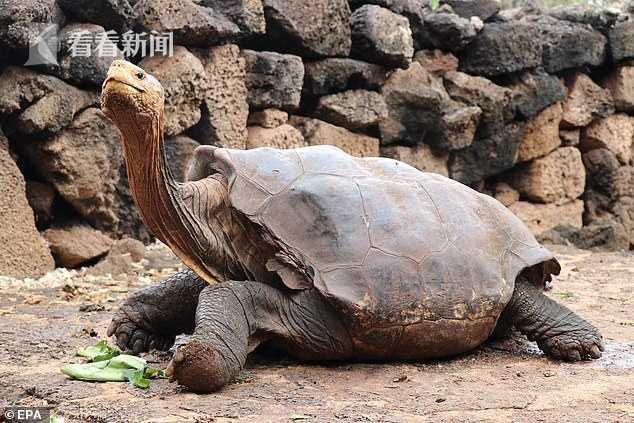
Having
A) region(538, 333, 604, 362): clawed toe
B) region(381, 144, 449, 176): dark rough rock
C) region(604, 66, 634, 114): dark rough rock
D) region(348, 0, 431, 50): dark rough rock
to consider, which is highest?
region(348, 0, 431, 50): dark rough rock

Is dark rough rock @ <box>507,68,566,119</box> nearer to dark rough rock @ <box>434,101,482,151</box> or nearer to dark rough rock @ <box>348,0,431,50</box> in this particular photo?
dark rough rock @ <box>434,101,482,151</box>

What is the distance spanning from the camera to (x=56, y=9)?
17.6 ft

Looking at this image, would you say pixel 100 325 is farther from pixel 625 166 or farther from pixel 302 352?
pixel 625 166

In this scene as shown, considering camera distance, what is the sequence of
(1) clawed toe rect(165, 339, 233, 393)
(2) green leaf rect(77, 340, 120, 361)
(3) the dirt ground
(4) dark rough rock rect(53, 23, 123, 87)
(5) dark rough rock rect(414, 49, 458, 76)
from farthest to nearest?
(5) dark rough rock rect(414, 49, 458, 76) → (4) dark rough rock rect(53, 23, 123, 87) → (2) green leaf rect(77, 340, 120, 361) → (1) clawed toe rect(165, 339, 233, 393) → (3) the dirt ground

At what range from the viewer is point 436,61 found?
810 cm

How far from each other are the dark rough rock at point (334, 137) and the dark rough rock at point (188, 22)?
1001 millimetres

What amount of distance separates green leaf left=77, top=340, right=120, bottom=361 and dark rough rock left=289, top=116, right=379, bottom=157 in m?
3.89

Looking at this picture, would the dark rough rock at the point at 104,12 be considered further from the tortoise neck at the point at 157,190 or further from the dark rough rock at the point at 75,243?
the tortoise neck at the point at 157,190

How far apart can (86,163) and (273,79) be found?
1685 mm

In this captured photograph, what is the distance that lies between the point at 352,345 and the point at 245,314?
410mm

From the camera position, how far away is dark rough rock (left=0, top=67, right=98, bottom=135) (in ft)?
16.6

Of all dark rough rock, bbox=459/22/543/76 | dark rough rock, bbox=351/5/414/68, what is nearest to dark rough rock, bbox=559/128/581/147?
dark rough rock, bbox=459/22/543/76

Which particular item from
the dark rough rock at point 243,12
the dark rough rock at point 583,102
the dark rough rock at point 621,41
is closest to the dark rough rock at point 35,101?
the dark rough rock at point 243,12

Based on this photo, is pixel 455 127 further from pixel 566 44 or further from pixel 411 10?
pixel 566 44
